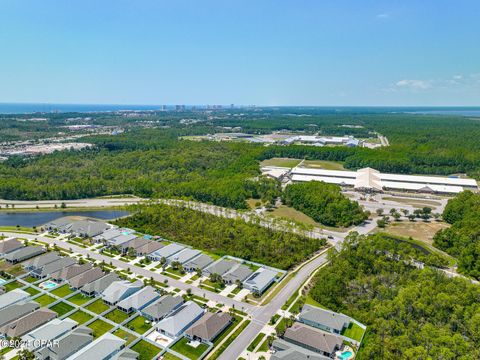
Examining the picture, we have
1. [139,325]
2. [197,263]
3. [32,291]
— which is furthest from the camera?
[197,263]

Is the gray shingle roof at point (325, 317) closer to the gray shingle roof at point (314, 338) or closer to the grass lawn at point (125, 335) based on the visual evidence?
the gray shingle roof at point (314, 338)

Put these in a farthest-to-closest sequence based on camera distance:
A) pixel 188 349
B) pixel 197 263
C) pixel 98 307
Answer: pixel 197 263 < pixel 98 307 < pixel 188 349

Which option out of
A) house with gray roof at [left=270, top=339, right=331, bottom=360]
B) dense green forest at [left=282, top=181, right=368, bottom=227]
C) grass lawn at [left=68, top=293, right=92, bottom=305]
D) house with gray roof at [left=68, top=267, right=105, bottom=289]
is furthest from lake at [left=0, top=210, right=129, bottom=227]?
house with gray roof at [left=270, top=339, right=331, bottom=360]

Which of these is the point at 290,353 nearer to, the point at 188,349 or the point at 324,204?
the point at 188,349

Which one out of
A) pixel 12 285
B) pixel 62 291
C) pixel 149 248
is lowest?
pixel 62 291

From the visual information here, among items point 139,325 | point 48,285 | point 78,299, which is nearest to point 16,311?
point 78,299

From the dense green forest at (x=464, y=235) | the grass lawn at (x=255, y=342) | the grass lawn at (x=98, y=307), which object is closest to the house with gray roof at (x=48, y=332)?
the grass lawn at (x=98, y=307)

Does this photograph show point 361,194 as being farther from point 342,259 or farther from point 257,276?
point 257,276
